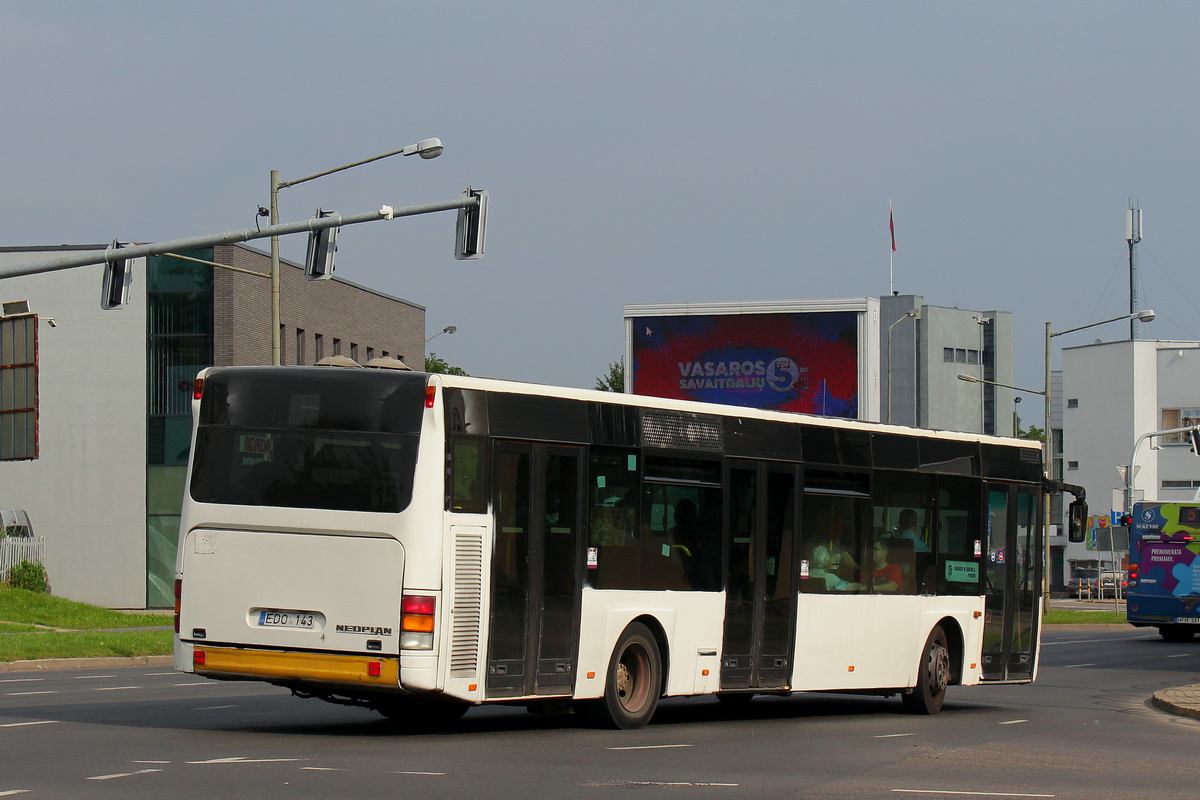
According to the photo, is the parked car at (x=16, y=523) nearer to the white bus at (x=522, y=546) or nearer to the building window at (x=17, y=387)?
the building window at (x=17, y=387)

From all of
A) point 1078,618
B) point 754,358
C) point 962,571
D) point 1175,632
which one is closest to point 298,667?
point 962,571

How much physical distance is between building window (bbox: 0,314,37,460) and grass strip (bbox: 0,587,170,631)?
444cm

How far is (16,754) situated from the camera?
1132cm

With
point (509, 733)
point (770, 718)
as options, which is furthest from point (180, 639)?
point (770, 718)

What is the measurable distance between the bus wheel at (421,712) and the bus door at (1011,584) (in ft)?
22.1

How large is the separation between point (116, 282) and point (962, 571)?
1273 centimetres

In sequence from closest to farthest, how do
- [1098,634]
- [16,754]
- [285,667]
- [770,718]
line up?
[16,754]
[285,667]
[770,718]
[1098,634]

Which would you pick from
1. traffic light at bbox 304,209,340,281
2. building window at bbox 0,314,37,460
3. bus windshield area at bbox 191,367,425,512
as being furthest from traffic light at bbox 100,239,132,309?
building window at bbox 0,314,37,460

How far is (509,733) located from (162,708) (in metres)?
3.99

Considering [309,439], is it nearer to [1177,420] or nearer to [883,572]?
[883,572]

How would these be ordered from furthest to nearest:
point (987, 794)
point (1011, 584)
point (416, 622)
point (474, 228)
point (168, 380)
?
1. point (168, 380)
2. point (474, 228)
3. point (1011, 584)
4. point (416, 622)
5. point (987, 794)

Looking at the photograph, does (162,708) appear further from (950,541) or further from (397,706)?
(950,541)

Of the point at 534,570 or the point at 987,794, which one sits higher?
the point at 534,570

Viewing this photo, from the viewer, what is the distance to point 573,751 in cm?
1245
